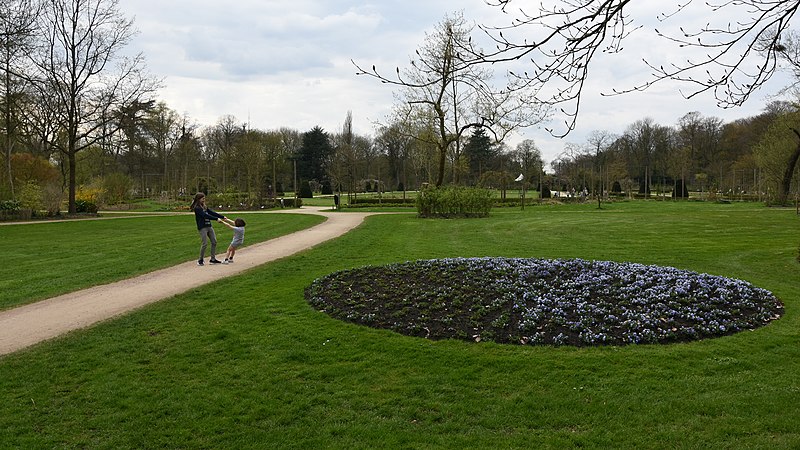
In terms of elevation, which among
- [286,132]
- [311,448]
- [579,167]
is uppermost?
[286,132]

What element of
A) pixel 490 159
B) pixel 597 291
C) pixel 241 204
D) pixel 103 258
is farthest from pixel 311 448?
pixel 490 159

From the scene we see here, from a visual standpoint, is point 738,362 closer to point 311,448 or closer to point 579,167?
point 311,448

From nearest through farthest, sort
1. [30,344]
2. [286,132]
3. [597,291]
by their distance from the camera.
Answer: [30,344] → [597,291] → [286,132]

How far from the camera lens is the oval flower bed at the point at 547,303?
243 inches

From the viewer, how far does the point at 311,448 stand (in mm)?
3779

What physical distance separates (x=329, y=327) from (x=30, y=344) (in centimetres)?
343

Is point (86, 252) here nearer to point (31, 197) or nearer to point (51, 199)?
point (31, 197)

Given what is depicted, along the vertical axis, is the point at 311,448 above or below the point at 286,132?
below

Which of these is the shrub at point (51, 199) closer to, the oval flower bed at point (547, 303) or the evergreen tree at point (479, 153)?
the oval flower bed at point (547, 303)

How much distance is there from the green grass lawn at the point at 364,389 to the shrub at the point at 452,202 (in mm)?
20507

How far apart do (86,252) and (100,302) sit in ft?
24.8

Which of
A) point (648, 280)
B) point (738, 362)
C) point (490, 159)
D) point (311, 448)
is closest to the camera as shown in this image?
point (311, 448)

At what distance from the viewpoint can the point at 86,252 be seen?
1476 cm

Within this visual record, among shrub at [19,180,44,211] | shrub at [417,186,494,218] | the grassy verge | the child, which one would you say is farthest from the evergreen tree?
the child
